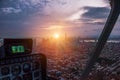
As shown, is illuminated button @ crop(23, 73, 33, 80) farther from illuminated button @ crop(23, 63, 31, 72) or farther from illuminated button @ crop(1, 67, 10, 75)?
illuminated button @ crop(1, 67, 10, 75)

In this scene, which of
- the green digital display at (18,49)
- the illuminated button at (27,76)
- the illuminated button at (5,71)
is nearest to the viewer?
the illuminated button at (5,71)

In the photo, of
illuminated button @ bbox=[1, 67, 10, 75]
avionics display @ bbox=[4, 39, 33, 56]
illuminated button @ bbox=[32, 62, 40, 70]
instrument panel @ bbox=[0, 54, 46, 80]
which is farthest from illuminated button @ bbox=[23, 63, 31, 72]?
illuminated button @ bbox=[1, 67, 10, 75]

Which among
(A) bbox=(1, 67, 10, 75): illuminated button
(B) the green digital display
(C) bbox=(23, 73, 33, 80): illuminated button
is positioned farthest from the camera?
(C) bbox=(23, 73, 33, 80): illuminated button

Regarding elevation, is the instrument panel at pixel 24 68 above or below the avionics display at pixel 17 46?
below

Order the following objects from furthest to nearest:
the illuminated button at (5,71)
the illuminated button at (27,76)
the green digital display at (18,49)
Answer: the illuminated button at (27,76)
the green digital display at (18,49)
the illuminated button at (5,71)

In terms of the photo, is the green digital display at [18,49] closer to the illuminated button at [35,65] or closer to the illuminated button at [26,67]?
the illuminated button at [26,67]

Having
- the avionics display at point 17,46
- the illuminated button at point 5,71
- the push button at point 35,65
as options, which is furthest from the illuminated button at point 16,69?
the push button at point 35,65

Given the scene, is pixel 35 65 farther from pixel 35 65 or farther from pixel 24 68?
pixel 24 68

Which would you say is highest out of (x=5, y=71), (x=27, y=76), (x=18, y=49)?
(x=18, y=49)

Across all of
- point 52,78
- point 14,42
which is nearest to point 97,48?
point 52,78

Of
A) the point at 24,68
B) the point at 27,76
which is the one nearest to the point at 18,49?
the point at 24,68

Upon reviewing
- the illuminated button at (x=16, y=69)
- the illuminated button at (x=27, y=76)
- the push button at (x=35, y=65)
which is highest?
the illuminated button at (x=16, y=69)
